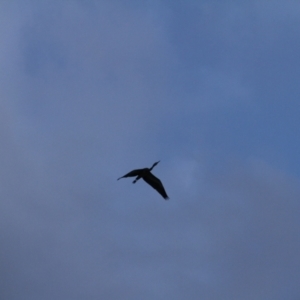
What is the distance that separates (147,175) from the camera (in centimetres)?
9325

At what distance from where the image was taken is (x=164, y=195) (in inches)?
3652

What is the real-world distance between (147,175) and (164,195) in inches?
121
